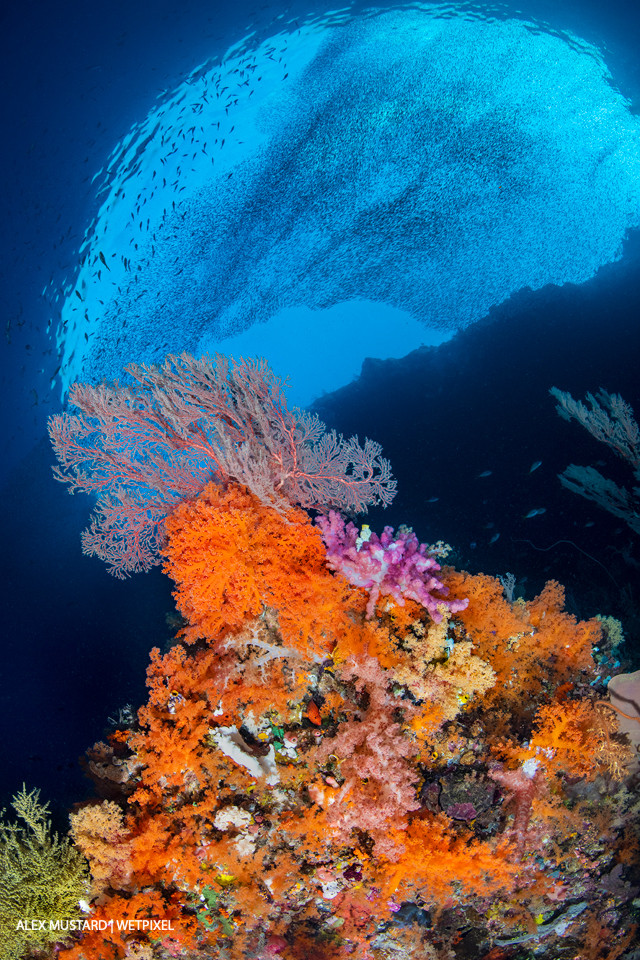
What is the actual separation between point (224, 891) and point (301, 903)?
751 millimetres

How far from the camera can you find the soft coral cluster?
11.8 feet

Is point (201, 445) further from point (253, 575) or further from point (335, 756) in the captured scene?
Answer: point (335, 756)

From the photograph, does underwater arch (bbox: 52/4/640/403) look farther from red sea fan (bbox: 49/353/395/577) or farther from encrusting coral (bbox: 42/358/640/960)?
encrusting coral (bbox: 42/358/640/960)

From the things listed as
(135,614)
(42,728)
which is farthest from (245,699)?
(42,728)

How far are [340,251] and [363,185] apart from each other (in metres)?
1.44

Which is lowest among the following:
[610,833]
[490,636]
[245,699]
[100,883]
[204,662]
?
[610,833]

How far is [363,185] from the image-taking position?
955cm

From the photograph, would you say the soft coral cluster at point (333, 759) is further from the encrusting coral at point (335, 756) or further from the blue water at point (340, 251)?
the blue water at point (340, 251)

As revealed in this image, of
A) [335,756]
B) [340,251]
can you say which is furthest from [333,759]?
[340,251]

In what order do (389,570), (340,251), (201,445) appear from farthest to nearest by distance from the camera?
(340,251)
(201,445)
(389,570)

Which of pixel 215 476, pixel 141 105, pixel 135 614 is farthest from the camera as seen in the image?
pixel 135 614

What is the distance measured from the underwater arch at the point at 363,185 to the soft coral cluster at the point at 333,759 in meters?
7.64

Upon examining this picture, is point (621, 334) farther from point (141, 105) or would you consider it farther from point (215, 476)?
point (141, 105)

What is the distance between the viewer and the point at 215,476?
445 centimetres
